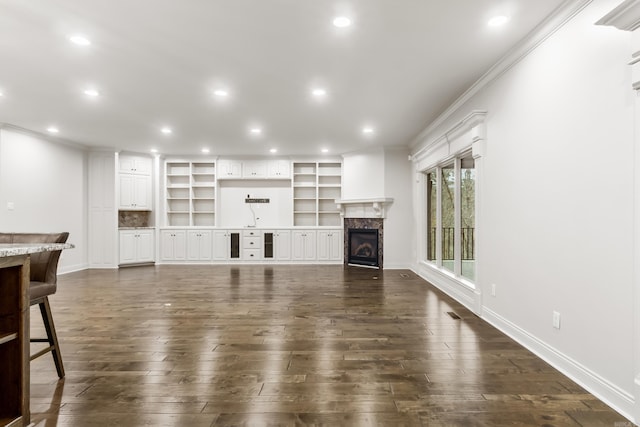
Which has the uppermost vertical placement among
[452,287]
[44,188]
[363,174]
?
[363,174]

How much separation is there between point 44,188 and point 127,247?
80.5 inches

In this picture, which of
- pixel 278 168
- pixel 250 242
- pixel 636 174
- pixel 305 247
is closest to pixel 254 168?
pixel 278 168

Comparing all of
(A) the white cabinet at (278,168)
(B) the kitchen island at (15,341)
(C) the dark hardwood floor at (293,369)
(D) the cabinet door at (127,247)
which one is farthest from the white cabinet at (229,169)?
(B) the kitchen island at (15,341)

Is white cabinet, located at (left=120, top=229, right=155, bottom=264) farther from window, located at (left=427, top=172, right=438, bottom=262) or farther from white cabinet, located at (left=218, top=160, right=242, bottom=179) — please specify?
window, located at (left=427, top=172, right=438, bottom=262)

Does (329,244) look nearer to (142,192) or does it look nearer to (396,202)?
(396,202)

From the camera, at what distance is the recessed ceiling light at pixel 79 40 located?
2.89 metres

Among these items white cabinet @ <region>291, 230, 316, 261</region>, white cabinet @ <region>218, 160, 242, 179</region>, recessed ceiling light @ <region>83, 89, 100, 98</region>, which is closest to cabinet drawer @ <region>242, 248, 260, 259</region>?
white cabinet @ <region>291, 230, 316, 261</region>

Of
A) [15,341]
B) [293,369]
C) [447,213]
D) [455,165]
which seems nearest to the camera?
[15,341]

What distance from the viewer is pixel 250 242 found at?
8.26 m

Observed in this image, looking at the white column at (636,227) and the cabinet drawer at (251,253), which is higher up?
the white column at (636,227)

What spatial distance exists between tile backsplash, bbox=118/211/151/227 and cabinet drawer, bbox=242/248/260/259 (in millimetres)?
2590

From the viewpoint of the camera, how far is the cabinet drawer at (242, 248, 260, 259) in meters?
8.25

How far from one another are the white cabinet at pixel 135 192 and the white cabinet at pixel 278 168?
→ 9.82 feet

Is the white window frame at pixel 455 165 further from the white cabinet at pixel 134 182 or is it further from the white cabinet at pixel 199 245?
the white cabinet at pixel 134 182
